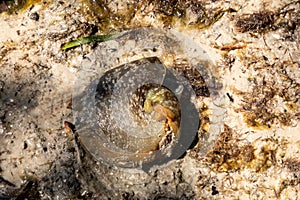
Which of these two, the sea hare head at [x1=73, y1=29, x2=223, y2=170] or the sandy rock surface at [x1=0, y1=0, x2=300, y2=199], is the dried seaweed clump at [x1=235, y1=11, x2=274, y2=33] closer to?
the sandy rock surface at [x1=0, y1=0, x2=300, y2=199]

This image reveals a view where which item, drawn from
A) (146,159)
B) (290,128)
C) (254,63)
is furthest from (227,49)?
(146,159)

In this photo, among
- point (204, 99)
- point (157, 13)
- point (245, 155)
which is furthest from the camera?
point (157, 13)

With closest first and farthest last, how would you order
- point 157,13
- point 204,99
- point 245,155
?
point 245,155 → point 204,99 → point 157,13

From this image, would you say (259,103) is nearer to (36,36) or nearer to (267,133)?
(267,133)

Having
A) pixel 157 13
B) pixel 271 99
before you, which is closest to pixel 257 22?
pixel 271 99

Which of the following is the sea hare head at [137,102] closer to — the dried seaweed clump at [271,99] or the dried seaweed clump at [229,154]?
the dried seaweed clump at [229,154]

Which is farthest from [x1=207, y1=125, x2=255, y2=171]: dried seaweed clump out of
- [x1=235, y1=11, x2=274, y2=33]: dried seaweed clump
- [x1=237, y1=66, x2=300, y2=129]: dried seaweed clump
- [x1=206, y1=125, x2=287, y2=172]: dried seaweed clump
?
[x1=235, y1=11, x2=274, y2=33]: dried seaweed clump

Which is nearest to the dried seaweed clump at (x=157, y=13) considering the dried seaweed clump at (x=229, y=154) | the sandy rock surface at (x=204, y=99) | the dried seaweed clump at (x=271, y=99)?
the sandy rock surface at (x=204, y=99)

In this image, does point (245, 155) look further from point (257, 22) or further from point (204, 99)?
point (257, 22)
